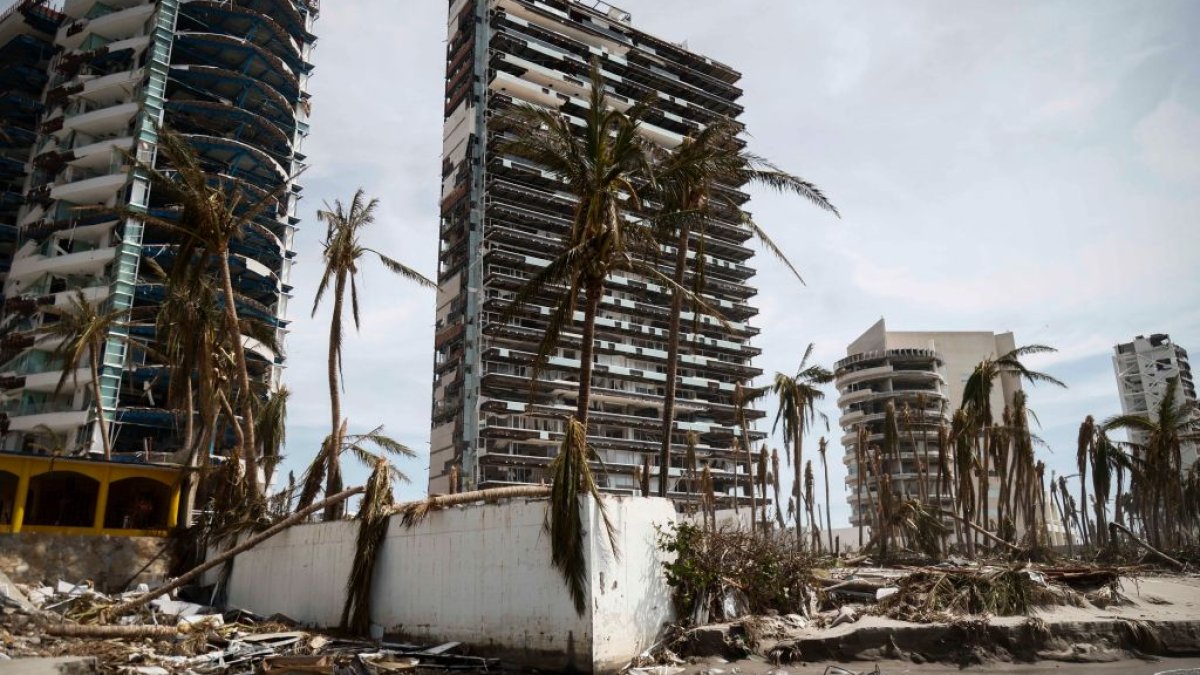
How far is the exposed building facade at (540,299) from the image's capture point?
225 ft

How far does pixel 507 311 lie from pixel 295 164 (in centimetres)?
5581

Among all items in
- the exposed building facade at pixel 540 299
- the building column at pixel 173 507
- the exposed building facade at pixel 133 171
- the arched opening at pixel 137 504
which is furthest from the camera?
the exposed building facade at pixel 540 299

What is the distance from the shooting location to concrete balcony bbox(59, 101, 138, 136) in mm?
54656

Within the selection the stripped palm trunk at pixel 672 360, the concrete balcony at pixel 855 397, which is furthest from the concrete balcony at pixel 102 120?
the concrete balcony at pixel 855 397

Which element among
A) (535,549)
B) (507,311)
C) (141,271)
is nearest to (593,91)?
(507,311)

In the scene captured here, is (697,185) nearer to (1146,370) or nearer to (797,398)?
(797,398)

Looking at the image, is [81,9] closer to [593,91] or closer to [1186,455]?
→ [593,91]

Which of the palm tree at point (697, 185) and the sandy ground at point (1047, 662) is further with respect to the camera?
the palm tree at point (697, 185)

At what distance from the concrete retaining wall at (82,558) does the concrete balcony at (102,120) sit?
42.3 m

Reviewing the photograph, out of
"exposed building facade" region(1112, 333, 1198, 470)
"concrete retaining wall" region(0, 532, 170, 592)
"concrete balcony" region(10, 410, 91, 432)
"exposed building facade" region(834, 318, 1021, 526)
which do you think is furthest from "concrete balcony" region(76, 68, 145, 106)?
"exposed building facade" region(1112, 333, 1198, 470)

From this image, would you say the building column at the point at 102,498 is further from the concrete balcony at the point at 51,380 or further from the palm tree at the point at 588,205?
the concrete balcony at the point at 51,380

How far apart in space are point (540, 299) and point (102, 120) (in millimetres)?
36950

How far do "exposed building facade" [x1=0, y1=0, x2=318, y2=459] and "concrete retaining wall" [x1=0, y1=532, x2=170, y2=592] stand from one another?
998 inches

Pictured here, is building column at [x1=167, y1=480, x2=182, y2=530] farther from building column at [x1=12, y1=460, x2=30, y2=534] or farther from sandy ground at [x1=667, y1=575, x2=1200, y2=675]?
sandy ground at [x1=667, y1=575, x2=1200, y2=675]
